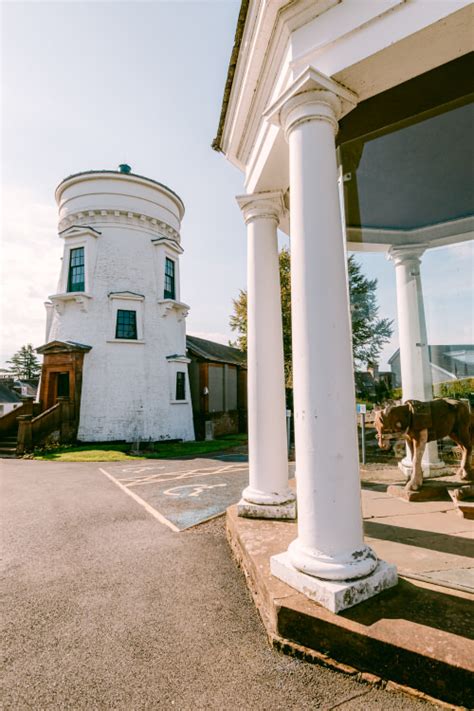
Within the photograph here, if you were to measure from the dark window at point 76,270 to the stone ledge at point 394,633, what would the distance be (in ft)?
72.2

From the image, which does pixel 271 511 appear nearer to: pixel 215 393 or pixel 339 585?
pixel 339 585

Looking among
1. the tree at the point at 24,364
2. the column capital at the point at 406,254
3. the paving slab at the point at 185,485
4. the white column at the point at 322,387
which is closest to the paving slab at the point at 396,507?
the white column at the point at 322,387

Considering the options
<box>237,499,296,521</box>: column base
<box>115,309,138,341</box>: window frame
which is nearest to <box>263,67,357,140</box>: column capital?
<box>237,499,296,521</box>: column base

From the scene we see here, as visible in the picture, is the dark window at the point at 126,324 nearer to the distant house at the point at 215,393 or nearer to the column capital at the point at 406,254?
the distant house at the point at 215,393

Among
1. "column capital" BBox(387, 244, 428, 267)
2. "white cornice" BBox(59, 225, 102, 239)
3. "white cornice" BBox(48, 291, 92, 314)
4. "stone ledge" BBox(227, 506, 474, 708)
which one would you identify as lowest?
"stone ledge" BBox(227, 506, 474, 708)

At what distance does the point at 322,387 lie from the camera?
285 cm

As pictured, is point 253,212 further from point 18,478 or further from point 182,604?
point 18,478

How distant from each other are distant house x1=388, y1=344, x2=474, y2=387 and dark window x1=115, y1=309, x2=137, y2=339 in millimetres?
18741

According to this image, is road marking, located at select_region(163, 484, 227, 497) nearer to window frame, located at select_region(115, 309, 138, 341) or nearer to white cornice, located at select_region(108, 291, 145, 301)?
window frame, located at select_region(115, 309, 138, 341)

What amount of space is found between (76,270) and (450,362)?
2195cm

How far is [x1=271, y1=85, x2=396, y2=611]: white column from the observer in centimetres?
275

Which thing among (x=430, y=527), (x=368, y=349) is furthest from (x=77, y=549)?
(x=368, y=349)

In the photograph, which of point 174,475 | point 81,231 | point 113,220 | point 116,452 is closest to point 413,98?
point 174,475

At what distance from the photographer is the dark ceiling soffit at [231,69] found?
372 centimetres
